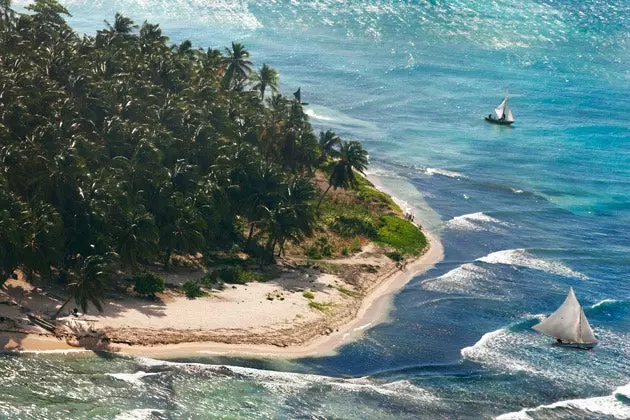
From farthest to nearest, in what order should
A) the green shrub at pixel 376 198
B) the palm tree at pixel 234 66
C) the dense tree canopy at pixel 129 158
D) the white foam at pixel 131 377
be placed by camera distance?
the palm tree at pixel 234 66 < the green shrub at pixel 376 198 < the dense tree canopy at pixel 129 158 < the white foam at pixel 131 377

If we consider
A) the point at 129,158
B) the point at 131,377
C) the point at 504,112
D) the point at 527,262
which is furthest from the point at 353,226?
the point at 504,112

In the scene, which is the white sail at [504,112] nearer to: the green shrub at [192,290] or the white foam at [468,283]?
the white foam at [468,283]

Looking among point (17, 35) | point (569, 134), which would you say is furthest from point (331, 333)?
point (569, 134)

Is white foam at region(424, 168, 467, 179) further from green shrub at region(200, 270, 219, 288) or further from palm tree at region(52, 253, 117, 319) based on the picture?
palm tree at region(52, 253, 117, 319)

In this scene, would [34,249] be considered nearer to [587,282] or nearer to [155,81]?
[155,81]

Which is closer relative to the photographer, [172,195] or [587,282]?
[172,195]

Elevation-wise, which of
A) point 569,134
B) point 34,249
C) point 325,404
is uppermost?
point 569,134

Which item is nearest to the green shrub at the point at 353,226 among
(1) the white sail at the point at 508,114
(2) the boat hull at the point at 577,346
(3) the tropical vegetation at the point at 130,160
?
(3) the tropical vegetation at the point at 130,160

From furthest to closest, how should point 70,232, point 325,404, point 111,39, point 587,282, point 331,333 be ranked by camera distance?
point 111,39, point 587,282, point 331,333, point 70,232, point 325,404
